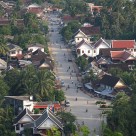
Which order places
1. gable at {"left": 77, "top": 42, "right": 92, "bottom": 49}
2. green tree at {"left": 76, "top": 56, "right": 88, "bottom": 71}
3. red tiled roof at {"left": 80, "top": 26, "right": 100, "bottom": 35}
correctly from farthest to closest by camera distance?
red tiled roof at {"left": 80, "top": 26, "right": 100, "bottom": 35}
gable at {"left": 77, "top": 42, "right": 92, "bottom": 49}
green tree at {"left": 76, "top": 56, "right": 88, "bottom": 71}

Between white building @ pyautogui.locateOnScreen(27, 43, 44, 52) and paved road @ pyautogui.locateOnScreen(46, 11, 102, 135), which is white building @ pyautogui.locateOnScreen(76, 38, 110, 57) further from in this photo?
white building @ pyautogui.locateOnScreen(27, 43, 44, 52)

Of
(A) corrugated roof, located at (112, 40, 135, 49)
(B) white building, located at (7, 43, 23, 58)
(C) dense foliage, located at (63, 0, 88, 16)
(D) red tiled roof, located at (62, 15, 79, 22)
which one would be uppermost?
(C) dense foliage, located at (63, 0, 88, 16)

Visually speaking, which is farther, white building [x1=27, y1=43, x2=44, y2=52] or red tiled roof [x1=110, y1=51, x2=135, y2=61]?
white building [x1=27, y1=43, x2=44, y2=52]

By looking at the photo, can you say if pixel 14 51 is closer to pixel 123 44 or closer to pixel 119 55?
pixel 119 55

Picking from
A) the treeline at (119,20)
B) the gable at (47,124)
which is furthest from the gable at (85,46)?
the gable at (47,124)

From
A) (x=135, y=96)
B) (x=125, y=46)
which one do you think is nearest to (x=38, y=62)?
(x=125, y=46)

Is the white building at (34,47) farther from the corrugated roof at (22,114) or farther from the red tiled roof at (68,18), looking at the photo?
the corrugated roof at (22,114)

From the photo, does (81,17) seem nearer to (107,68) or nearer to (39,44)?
(39,44)

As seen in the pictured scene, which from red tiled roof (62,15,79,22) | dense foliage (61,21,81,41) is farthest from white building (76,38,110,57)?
red tiled roof (62,15,79,22)
